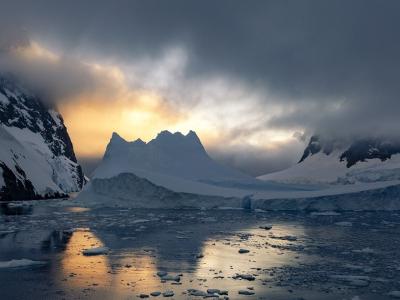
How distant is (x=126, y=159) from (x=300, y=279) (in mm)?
30229

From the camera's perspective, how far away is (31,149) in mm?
77438

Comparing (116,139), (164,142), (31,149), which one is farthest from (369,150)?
(116,139)

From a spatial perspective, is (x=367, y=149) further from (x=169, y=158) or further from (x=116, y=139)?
(x=116, y=139)

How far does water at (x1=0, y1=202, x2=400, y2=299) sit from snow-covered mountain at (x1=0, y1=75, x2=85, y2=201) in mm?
36533

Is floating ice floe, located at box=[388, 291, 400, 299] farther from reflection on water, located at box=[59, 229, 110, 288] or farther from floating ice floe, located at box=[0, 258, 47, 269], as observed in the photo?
floating ice floe, located at box=[0, 258, 47, 269]

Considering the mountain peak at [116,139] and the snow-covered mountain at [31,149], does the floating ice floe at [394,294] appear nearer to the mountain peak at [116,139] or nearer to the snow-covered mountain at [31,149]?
the mountain peak at [116,139]

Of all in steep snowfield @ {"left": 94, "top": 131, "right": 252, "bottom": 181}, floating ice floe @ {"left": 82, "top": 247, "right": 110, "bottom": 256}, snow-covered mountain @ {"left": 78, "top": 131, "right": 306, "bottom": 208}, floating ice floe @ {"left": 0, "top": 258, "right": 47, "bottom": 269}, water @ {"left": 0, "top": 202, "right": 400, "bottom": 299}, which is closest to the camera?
water @ {"left": 0, "top": 202, "right": 400, "bottom": 299}

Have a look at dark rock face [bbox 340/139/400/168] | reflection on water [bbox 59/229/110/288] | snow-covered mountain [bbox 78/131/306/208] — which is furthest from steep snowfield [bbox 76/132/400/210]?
dark rock face [bbox 340/139/400/168]

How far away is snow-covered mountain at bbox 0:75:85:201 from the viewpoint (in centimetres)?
5462

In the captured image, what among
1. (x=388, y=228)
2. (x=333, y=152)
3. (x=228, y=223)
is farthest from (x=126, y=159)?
(x=333, y=152)

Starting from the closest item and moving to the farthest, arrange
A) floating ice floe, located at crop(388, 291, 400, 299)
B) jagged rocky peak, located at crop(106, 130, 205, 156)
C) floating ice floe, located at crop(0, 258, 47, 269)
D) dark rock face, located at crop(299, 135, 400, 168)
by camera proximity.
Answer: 1. floating ice floe, located at crop(388, 291, 400, 299)
2. floating ice floe, located at crop(0, 258, 47, 269)
3. jagged rocky peak, located at crop(106, 130, 205, 156)
4. dark rock face, located at crop(299, 135, 400, 168)

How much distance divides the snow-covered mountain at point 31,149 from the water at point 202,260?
36.5 metres

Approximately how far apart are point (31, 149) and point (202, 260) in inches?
2804

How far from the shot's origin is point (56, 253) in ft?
44.2
